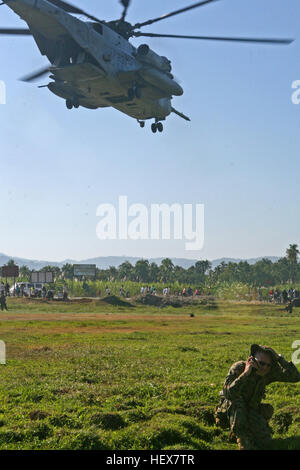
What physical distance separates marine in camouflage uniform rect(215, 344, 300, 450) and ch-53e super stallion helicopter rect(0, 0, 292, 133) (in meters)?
14.6

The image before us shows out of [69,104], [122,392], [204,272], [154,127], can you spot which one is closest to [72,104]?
[69,104]

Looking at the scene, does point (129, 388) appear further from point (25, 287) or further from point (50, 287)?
point (50, 287)

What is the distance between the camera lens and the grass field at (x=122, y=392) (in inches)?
306

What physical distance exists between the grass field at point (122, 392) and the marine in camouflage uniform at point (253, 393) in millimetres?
449

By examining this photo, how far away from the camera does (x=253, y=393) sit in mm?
7191

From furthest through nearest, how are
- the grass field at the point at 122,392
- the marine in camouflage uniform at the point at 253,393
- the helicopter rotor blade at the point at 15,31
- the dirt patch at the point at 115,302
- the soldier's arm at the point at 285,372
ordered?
the dirt patch at the point at 115,302 < the helicopter rotor blade at the point at 15,31 < the grass field at the point at 122,392 < the soldier's arm at the point at 285,372 < the marine in camouflage uniform at the point at 253,393

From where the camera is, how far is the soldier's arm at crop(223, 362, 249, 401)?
7137mm

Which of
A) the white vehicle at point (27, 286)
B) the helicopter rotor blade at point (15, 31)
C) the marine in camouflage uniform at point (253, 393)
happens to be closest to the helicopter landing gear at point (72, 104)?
the helicopter rotor blade at point (15, 31)

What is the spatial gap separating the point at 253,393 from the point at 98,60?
1768 cm

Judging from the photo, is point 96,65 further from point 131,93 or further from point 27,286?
point 27,286

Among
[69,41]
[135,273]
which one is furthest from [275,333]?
[135,273]

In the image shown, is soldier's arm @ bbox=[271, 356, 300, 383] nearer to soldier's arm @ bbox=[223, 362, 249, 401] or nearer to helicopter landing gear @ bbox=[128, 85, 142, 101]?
soldier's arm @ bbox=[223, 362, 249, 401]

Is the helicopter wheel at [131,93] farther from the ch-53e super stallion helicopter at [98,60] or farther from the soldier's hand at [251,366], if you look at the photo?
the soldier's hand at [251,366]
